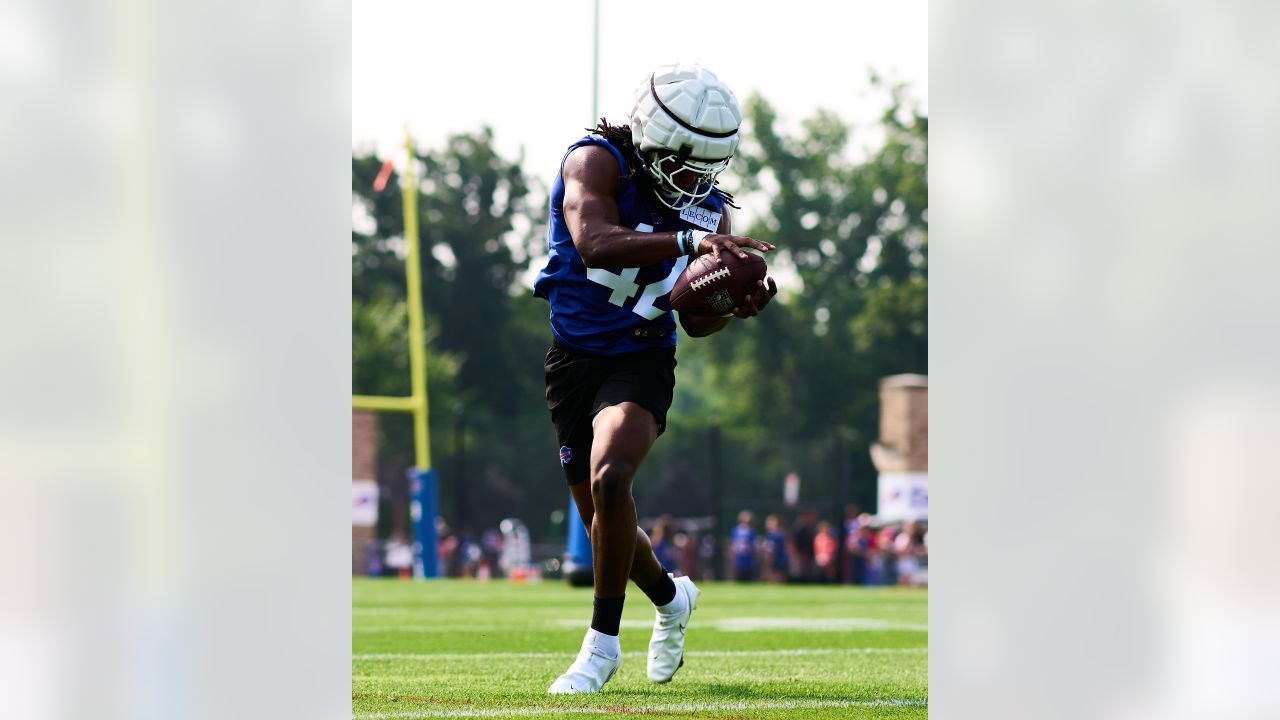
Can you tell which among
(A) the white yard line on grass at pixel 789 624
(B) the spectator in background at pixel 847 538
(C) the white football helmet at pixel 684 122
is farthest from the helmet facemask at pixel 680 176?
(B) the spectator in background at pixel 847 538

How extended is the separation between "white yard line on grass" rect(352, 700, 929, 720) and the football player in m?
0.49

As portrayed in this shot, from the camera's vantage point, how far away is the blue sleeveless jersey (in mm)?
5191

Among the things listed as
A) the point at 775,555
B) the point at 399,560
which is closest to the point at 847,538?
the point at 775,555

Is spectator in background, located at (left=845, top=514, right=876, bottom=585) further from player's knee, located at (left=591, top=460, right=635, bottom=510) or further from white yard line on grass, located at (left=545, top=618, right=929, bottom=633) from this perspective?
player's knee, located at (left=591, top=460, right=635, bottom=510)

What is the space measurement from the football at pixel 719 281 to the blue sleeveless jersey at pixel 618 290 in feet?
0.94

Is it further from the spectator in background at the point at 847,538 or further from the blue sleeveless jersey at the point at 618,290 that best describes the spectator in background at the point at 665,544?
A: the blue sleeveless jersey at the point at 618,290

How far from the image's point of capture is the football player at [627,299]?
190 inches

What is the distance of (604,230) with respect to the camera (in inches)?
189
